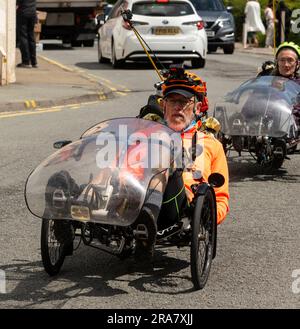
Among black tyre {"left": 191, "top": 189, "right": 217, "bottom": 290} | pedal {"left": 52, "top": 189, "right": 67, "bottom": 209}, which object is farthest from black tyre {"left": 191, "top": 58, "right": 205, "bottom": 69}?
pedal {"left": 52, "top": 189, "right": 67, "bottom": 209}

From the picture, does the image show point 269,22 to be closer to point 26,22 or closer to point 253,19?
point 253,19

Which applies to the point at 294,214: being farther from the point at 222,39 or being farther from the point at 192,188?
the point at 222,39

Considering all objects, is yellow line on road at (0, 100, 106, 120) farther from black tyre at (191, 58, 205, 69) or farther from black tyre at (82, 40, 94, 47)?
black tyre at (82, 40, 94, 47)

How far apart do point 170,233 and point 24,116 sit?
9664 mm

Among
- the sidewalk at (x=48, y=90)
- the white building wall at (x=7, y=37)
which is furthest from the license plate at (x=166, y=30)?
the white building wall at (x=7, y=37)

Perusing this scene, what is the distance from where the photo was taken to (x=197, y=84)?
725cm

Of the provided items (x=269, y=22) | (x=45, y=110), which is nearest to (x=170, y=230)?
(x=45, y=110)

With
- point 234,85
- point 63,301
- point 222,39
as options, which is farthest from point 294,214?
point 222,39

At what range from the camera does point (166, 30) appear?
24172mm

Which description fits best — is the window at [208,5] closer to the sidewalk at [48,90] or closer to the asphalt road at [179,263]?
the sidewalk at [48,90]

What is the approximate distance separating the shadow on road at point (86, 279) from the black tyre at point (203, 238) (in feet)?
0.45

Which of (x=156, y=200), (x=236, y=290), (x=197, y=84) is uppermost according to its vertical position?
(x=197, y=84)

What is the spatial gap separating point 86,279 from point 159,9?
18.2 metres

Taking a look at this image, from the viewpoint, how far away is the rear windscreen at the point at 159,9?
2442 centimetres
